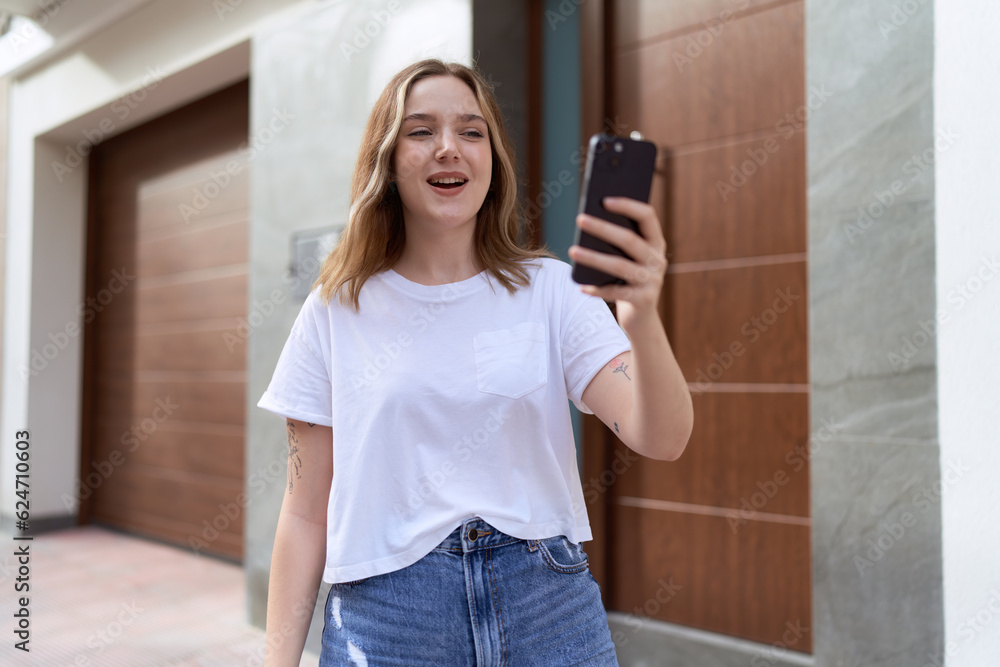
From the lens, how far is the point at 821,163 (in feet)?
8.02

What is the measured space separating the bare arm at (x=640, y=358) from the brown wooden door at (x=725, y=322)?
1.82m

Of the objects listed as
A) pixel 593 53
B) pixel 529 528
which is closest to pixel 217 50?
pixel 593 53

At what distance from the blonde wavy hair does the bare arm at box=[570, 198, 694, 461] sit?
25 centimetres

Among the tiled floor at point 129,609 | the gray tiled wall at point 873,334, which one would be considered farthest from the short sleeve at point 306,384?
the tiled floor at point 129,609

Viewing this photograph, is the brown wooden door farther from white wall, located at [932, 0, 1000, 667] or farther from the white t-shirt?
the white t-shirt

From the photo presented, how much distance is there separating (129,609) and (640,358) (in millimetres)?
4061

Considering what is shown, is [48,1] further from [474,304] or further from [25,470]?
[474,304]

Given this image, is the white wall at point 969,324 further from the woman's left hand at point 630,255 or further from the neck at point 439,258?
the woman's left hand at point 630,255

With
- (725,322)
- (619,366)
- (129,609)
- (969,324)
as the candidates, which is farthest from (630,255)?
(129,609)

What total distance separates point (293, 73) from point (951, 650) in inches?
138

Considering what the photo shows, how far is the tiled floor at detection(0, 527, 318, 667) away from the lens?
3.48m

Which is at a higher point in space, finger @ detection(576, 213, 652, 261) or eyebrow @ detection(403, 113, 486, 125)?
eyebrow @ detection(403, 113, 486, 125)

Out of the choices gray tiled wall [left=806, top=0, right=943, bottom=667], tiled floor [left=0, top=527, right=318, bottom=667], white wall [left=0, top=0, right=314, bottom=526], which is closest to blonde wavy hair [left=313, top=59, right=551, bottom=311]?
gray tiled wall [left=806, top=0, right=943, bottom=667]

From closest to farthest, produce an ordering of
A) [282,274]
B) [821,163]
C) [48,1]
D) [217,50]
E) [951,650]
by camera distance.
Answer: [951,650]
[821,163]
[282,274]
[217,50]
[48,1]
